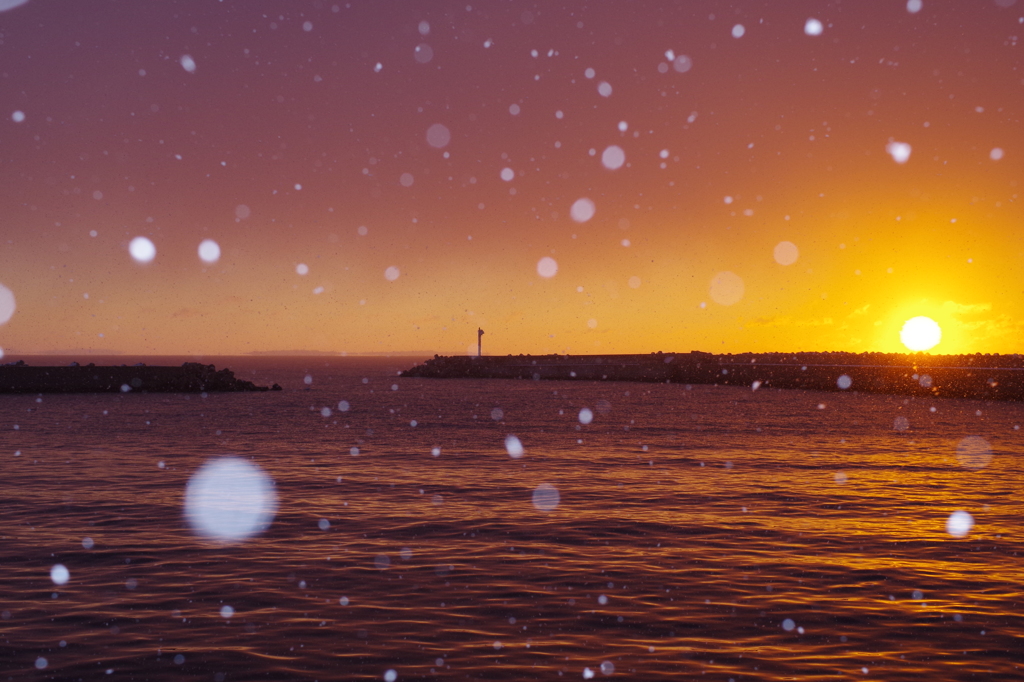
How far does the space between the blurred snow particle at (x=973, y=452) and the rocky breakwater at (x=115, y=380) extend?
69672 mm

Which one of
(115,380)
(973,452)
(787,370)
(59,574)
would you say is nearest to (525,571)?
(59,574)

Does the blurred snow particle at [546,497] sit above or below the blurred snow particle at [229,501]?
above

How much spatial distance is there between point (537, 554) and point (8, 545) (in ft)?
27.0

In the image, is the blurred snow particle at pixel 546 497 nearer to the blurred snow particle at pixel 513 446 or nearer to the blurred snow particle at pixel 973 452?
the blurred snow particle at pixel 513 446

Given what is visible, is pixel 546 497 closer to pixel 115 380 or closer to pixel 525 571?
pixel 525 571

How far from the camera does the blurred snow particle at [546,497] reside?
51.6 feet

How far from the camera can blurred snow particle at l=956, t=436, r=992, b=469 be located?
76.7 ft

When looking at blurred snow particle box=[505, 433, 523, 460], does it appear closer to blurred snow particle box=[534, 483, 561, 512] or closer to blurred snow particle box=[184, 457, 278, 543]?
blurred snow particle box=[534, 483, 561, 512]

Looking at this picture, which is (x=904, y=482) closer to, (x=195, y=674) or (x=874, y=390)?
(x=195, y=674)

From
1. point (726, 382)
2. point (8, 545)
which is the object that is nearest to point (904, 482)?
point (8, 545)

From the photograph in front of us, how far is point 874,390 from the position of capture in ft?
271

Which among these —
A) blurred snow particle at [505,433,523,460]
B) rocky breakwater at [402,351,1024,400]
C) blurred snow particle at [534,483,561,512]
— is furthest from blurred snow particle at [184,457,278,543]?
rocky breakwater at [402,351,1024,400]

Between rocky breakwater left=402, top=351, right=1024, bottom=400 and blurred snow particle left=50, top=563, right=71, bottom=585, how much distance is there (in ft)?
246

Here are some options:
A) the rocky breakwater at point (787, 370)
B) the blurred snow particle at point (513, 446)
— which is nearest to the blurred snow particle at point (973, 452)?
the blurred snow particle at point (513, 446)
